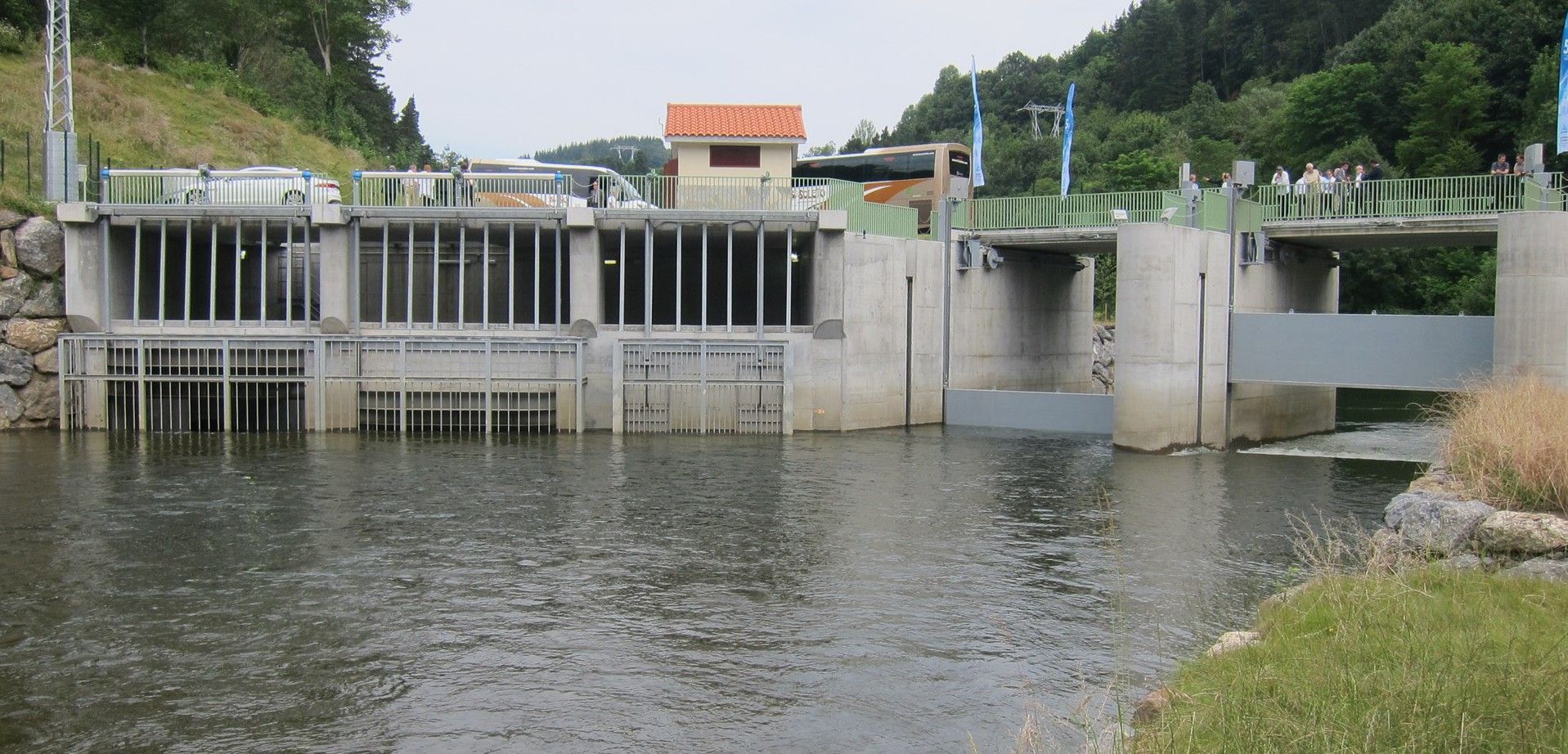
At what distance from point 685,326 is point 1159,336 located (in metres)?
11.5

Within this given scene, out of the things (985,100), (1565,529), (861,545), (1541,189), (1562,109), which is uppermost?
(985,100)

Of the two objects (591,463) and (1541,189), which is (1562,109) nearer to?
(1541,189)

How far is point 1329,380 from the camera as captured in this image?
2953cm

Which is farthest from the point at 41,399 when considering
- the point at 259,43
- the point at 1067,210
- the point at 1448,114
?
the point at 1448,114

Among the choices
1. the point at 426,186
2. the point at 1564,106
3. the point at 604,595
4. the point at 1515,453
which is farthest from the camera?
the point at 426,186

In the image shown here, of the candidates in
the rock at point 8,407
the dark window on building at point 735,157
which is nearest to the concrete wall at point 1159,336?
the dark window on building at point 735,157

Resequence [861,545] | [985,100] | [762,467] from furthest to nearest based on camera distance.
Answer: [985,100]
[762,467]
[861,545]

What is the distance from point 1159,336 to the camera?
29.0 meters

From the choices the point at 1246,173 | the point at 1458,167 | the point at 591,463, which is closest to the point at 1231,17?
the point at 1458,167

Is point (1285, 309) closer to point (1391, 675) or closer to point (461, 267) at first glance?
point (461, 267)

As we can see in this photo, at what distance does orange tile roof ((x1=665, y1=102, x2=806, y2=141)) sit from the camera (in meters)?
39.1

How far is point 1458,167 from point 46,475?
56.7m

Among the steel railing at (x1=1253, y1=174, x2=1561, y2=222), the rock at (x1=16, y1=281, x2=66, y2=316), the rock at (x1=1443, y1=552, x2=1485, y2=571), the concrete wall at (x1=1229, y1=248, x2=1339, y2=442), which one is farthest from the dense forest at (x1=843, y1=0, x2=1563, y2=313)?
the rock at (x1=16, y1=281, x2=66, y2=316)

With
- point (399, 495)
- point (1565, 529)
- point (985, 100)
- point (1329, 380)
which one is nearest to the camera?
point (1565, 529)
